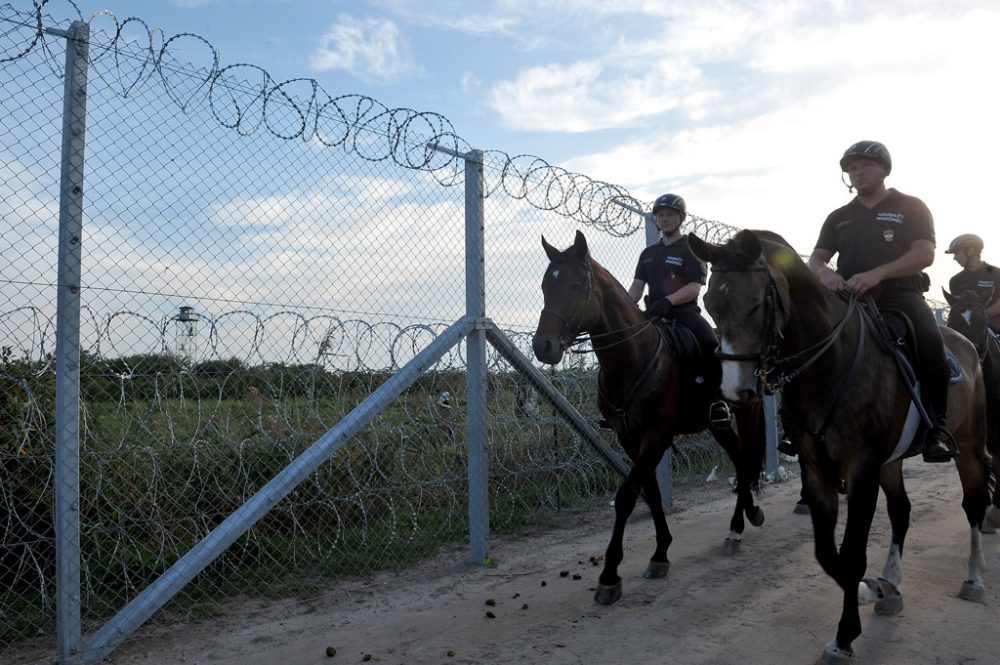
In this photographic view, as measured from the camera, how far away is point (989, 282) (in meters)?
7.10

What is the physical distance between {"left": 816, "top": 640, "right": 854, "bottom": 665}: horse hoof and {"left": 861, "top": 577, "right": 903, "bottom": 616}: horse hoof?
0.84 metres

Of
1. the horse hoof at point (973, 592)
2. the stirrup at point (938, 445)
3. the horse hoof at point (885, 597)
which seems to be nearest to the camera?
the stirrup at point (938, 445)

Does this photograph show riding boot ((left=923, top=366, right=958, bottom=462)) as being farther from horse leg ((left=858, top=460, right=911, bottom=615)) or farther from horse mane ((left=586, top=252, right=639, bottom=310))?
horse mane ((left=586, top=252, right=639, bottom=310))

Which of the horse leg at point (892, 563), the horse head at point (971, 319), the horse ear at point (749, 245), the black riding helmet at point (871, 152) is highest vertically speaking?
the black riding helmet at point (871, 152)

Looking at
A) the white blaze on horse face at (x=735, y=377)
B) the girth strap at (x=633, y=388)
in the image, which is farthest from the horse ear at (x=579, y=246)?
the white blaze on horse face at (x=735, y=377)

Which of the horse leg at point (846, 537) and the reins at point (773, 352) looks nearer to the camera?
the reins at point (773, 352)

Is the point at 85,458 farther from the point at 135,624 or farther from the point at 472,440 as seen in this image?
the point at 472,440

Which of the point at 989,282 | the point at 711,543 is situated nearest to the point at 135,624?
the point at 711,543

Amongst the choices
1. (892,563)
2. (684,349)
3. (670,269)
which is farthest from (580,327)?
(892,563)

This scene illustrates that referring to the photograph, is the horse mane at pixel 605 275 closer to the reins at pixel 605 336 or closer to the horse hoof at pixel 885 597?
the reins at pixel 605 336

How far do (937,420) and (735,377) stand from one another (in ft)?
5.50

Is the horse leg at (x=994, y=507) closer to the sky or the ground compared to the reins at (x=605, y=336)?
closer to the ground

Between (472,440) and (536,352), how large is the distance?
1247 mm

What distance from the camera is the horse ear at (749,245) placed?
3.82 metres
